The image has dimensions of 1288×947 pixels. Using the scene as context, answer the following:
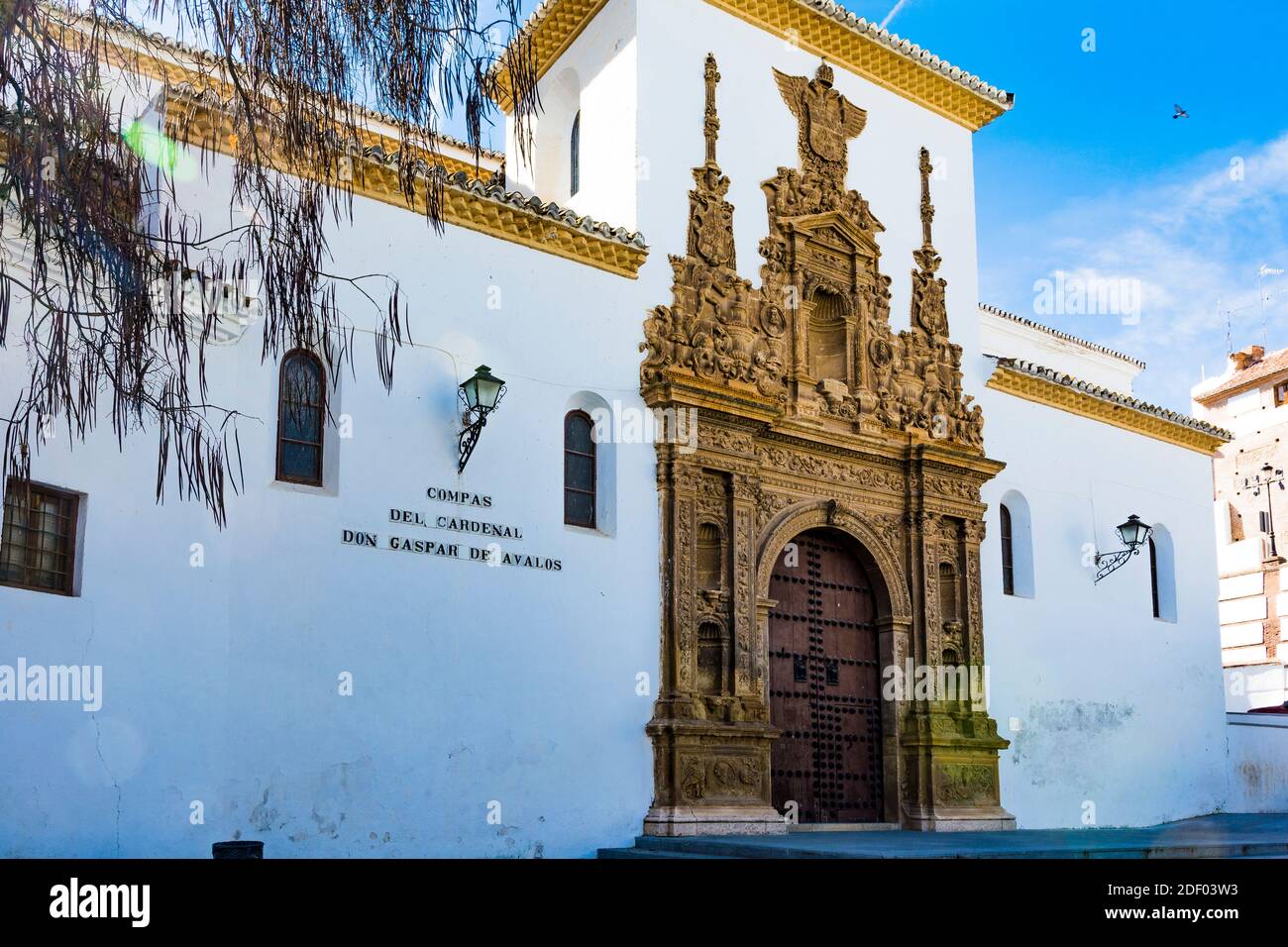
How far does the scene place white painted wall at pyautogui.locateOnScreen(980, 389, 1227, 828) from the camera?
14.5 metres

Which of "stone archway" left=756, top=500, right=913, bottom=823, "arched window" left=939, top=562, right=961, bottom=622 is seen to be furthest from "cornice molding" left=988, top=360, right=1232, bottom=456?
"stone archway" left=756, top=500, right=913, bottom=823

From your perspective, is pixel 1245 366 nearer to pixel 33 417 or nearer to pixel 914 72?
pixel 914 72

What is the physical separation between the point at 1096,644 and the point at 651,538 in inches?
255

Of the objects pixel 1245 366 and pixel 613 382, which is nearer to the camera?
pixel 613 382

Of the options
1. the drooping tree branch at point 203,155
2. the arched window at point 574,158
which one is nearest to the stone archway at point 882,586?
the arched window at point 574,158

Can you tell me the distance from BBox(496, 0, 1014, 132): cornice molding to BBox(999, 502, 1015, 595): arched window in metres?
4.56

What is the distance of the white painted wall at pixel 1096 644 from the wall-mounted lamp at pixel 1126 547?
0.47 ft

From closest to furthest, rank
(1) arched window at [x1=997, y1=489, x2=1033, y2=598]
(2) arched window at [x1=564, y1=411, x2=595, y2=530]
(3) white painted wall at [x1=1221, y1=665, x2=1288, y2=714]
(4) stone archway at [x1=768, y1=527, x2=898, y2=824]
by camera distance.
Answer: (2) arched window at [x1=564, y1=411, x2=595, y2=530] → (4) stone archway at [x1=768, y1=527, x2=898, y2=824] → (1) arched window at [x1=997, y1=489, x2=1033, y2=598] → (3) white painted wall at [x1=1221, y1=665, x2=1288, y2=714]

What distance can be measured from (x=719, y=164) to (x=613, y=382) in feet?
8.80

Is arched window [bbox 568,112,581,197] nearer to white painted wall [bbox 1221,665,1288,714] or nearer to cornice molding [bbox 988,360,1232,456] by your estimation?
cornice molding [bbox 988,360,1232,456]

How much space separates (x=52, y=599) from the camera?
837 centimetres

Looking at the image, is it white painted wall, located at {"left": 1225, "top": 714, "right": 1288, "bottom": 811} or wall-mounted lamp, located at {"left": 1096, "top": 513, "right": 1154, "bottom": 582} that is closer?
wall-mounted lamp, located at {"left": 1096, "top": 513, "right": 1154, "bottom": 582}

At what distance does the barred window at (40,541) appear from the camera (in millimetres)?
8359
